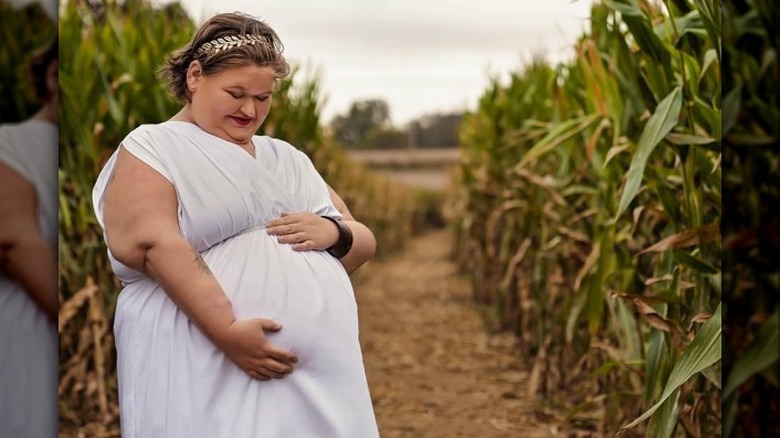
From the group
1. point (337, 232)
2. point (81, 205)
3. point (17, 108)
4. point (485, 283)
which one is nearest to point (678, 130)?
point (337, 232)

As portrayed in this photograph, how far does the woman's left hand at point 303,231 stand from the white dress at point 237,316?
12 mm

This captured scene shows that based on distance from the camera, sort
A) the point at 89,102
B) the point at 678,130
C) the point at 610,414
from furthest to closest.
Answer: the point at 89,102, the point at 610,414, the point at 678,130

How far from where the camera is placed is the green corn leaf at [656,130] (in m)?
1.86

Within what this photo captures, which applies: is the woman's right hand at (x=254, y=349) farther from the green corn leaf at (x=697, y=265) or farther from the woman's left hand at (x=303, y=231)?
the green corn leaf at (x=697, y=265)

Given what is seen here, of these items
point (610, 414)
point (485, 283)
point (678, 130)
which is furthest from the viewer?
point (485, 283)

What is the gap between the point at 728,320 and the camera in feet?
3.31

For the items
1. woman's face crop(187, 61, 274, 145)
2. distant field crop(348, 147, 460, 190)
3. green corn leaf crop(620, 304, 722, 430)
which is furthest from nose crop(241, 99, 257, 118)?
distant field crop(348, 147, 460, 190)

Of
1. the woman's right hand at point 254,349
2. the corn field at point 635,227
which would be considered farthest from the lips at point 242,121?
the corn field at point 635,227

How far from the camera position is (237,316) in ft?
4.40

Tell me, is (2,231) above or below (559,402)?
above

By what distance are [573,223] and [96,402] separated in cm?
156

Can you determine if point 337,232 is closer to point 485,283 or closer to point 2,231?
point 2,231

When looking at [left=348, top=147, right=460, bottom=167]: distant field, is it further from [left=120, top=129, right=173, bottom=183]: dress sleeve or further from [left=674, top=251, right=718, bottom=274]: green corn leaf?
[left=120, top=129, right=173, bottom=183]: dress sleeve

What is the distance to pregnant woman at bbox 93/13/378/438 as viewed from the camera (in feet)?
4.33
